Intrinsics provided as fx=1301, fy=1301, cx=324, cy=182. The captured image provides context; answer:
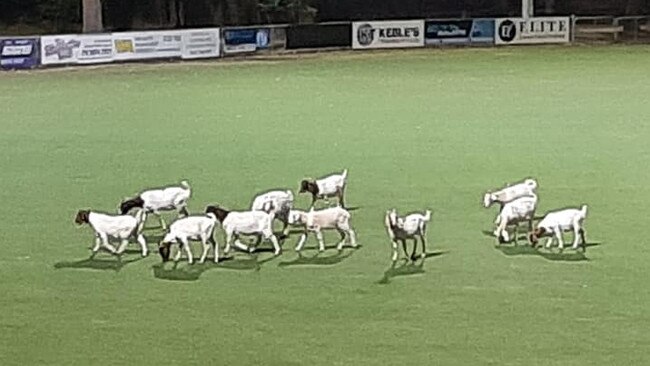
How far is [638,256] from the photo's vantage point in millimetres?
9086

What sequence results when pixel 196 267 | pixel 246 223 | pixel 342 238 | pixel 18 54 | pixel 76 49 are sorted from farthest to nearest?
pixel 76 49, pixel 18 54, pixel 342 238, pixel 196 267, pixel 246 223

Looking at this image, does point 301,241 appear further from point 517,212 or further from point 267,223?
point 517,212

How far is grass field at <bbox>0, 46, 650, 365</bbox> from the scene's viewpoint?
721 centimetres

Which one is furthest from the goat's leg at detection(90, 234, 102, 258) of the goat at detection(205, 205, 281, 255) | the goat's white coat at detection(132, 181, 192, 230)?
the goat at detection(205, 205, 281, 255)

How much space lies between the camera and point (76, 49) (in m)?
28.1

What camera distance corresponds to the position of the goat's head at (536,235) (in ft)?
29.6

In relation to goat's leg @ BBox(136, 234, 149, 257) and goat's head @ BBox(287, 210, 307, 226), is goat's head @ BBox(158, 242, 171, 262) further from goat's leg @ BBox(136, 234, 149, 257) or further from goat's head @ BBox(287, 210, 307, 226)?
goat's head @ BBox(287, 210, 307, 226)

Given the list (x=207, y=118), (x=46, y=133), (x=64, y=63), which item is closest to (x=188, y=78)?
(x=64, y=63)

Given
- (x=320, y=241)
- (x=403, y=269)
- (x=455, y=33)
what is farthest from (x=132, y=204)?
(x=455, y=33)

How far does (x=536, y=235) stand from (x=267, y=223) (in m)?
1.92

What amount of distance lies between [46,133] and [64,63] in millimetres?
11734

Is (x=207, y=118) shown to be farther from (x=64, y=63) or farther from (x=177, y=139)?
(x=64, y=63)

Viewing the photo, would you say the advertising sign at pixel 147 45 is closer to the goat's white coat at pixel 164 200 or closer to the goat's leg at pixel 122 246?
the goat's white coat at pixel 164 200

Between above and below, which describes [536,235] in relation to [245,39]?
below
